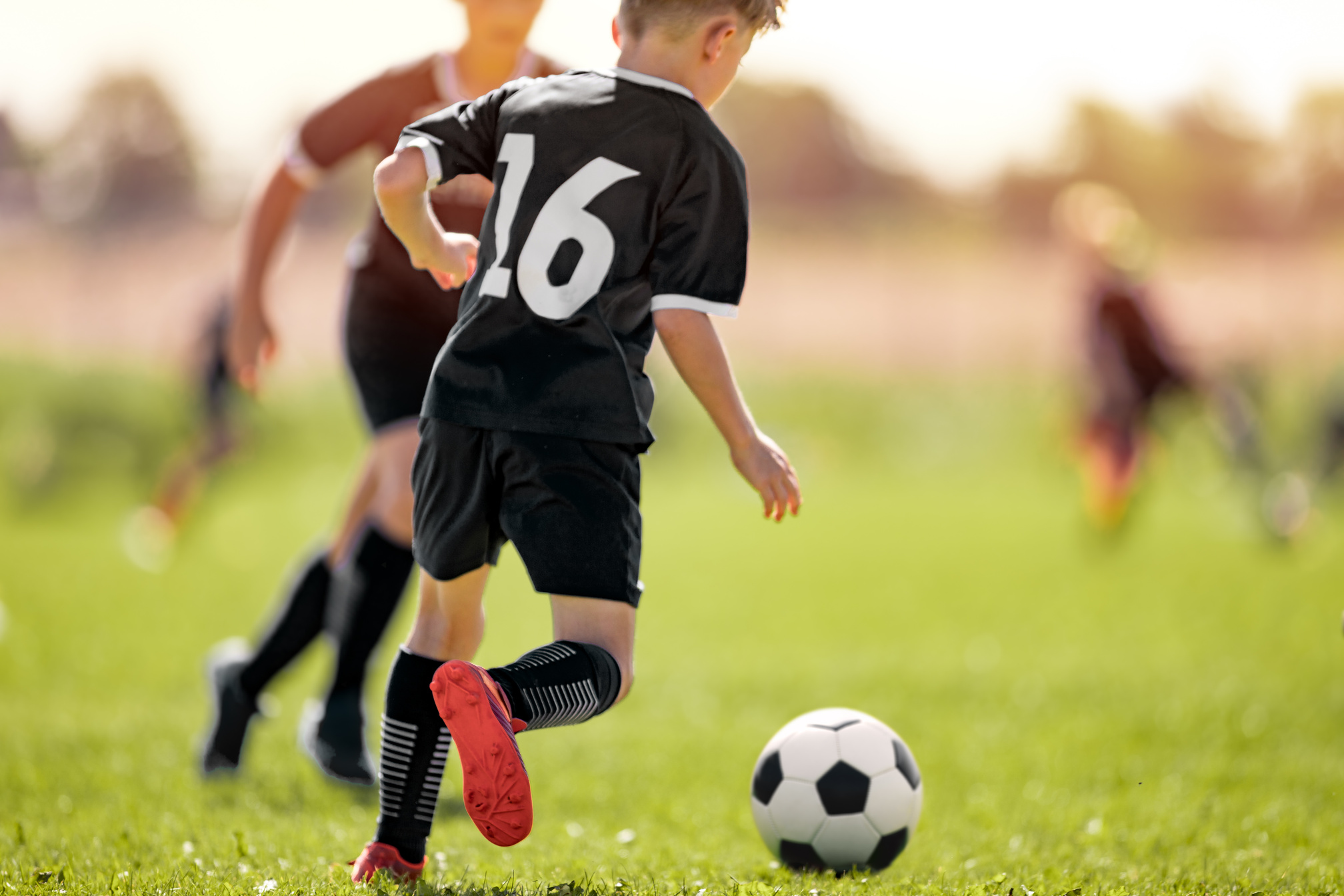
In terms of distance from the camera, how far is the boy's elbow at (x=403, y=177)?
2381 millimetres

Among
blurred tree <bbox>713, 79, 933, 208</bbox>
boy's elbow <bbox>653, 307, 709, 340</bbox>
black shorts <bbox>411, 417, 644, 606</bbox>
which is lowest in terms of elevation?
black shorts <bbox>411, 417, 644, 606</bbox>

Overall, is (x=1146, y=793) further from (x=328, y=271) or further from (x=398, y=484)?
(x=328, y=271)

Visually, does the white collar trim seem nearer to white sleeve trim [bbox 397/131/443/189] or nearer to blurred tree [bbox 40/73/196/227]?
white sleeve trim [bbox 397/131/443/189]

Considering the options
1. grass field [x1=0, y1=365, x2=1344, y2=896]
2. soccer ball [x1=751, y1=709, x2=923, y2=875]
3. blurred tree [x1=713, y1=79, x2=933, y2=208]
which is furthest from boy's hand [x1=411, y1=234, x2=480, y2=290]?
blurred tree [x1=713, y1=79, x2=933, y2=208]

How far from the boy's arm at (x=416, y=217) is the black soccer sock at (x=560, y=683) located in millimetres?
791

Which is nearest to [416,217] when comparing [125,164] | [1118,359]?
[1118,359]

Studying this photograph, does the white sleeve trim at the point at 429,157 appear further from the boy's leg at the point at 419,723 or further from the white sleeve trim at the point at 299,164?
the white sleeve trim at the point at 299,164

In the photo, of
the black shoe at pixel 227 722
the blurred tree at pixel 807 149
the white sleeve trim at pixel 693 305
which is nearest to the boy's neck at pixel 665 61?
the white sleeve trim at pixel 693 305

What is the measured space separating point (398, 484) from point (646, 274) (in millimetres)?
1385

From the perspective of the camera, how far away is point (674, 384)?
62.5 feet

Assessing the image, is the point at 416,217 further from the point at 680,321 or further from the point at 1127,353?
the point at 1127,353

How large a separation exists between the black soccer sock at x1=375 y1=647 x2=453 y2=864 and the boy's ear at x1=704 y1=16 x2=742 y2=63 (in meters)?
1.31

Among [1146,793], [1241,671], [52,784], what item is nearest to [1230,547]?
[1241,671]

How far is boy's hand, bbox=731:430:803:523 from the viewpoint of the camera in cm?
240
